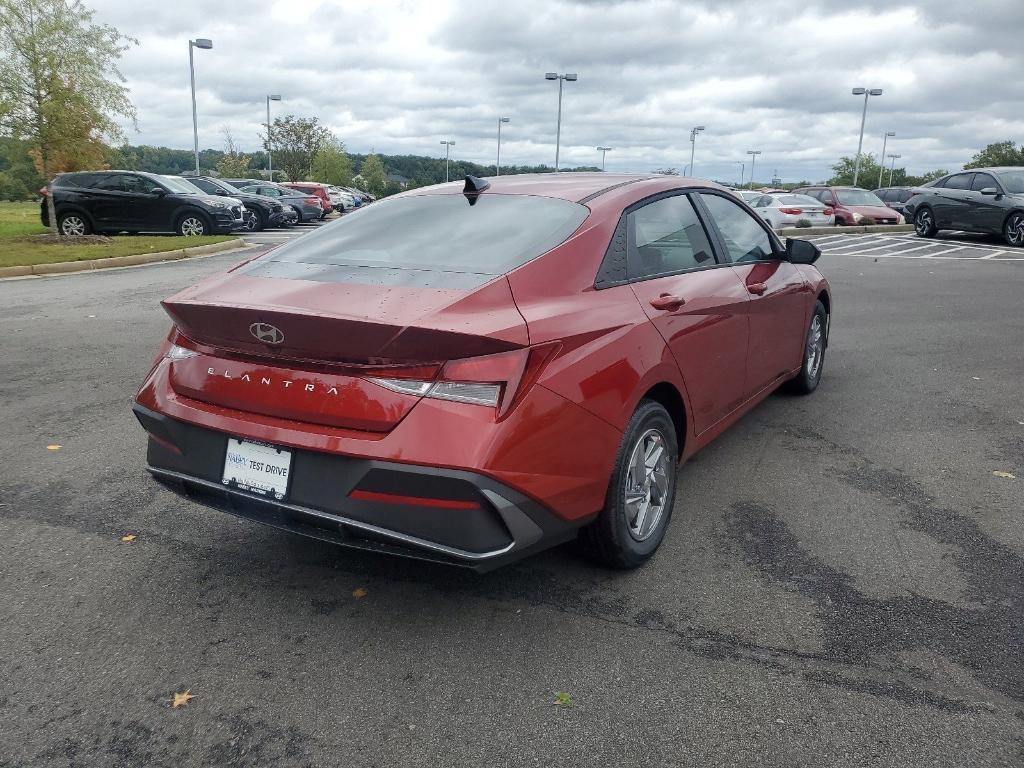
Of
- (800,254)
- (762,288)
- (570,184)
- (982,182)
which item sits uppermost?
(982,182)

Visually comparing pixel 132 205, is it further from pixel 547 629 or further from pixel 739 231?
pixel 547 629

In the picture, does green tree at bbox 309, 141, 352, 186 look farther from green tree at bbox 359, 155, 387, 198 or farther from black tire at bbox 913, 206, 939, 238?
black tire at bbox 913, 206, 939, 238

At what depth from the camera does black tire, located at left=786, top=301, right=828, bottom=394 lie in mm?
6121

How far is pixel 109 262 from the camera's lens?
14.4 m

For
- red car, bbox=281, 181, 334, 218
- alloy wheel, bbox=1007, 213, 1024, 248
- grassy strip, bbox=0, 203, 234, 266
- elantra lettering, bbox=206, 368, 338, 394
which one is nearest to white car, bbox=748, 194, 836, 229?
alloy wheel, bbox=1007, 213, 1024, 248

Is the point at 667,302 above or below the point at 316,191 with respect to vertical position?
above

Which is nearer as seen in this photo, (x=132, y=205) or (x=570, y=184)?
(x=570, y=184)

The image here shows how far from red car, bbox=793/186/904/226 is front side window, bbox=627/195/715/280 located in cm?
2357

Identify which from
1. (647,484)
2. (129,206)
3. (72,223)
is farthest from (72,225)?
(647,484)

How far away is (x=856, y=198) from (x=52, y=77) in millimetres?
21962

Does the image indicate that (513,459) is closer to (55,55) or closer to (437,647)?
(437,647)

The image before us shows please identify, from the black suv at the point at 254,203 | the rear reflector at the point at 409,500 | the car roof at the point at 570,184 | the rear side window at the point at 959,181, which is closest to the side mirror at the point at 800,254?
the car roof at the point at 570,184

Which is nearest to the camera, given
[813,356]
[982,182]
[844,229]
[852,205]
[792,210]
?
[813,356]

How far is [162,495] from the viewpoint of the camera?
4.23 meters
